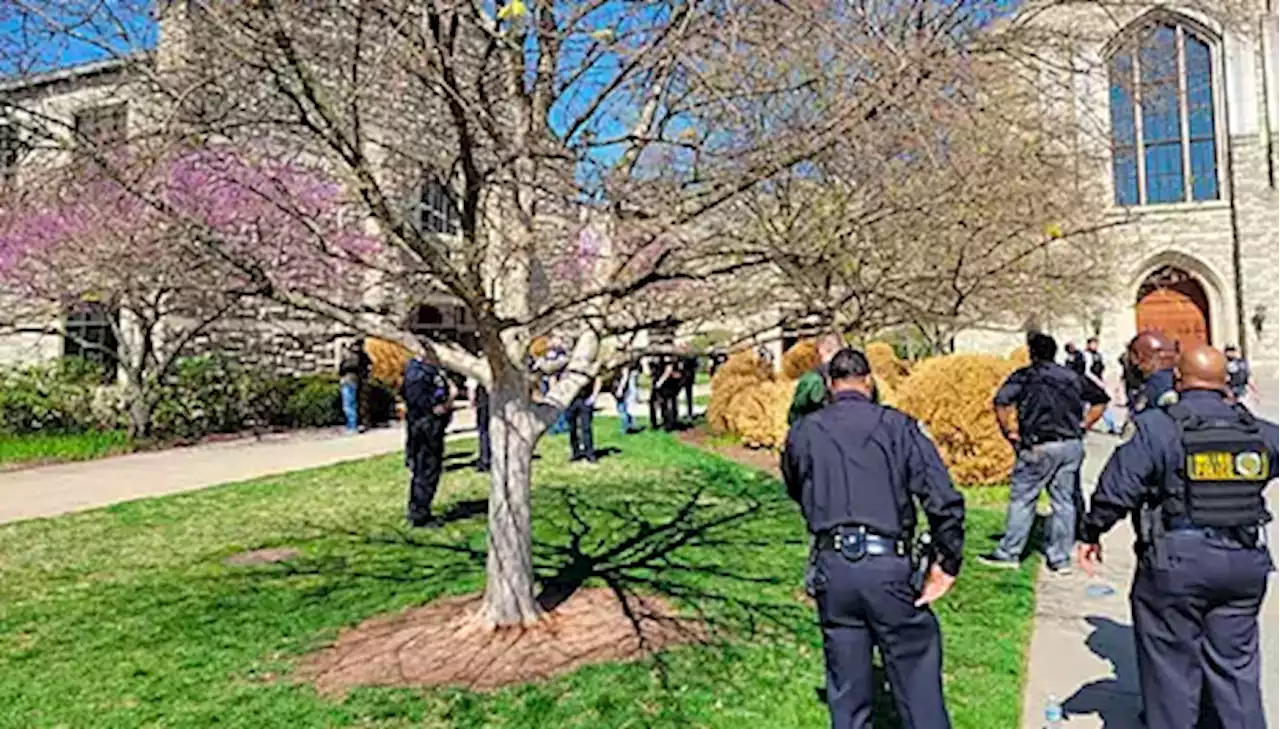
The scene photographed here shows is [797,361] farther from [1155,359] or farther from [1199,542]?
[1199,542]

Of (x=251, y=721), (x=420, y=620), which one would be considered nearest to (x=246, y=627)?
(x=420, y=620)

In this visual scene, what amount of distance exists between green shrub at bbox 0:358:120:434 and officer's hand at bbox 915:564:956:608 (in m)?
15.9

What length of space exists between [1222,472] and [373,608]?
4682 mm

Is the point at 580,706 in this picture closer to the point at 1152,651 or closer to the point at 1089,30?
the point at 1152,651

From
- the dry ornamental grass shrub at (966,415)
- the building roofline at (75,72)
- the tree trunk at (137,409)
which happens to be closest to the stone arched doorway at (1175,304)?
the dry ornamental grass shrub at (966,415)

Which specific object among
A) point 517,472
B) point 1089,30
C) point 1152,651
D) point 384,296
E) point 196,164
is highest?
point 1089,30

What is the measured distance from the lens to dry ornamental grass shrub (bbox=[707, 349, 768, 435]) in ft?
50.6

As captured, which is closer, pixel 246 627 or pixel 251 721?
pixel 251 721

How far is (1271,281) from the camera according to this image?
29.3 meters

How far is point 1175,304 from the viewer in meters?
31.5

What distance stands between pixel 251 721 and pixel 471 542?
358 centimetres

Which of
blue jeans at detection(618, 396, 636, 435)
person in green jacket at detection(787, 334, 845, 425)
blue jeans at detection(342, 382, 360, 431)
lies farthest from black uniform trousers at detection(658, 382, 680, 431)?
person in green jacket at detection(787, 334, 845, 425)

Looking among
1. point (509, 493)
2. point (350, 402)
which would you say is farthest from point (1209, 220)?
point (509, 493)

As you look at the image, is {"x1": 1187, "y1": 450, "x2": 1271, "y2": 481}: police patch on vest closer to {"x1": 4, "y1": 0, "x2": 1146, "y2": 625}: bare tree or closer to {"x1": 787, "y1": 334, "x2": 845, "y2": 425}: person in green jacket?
{"x1": 4, "y1": 0, "x2": 1146, "y2": 625}: bare tree
